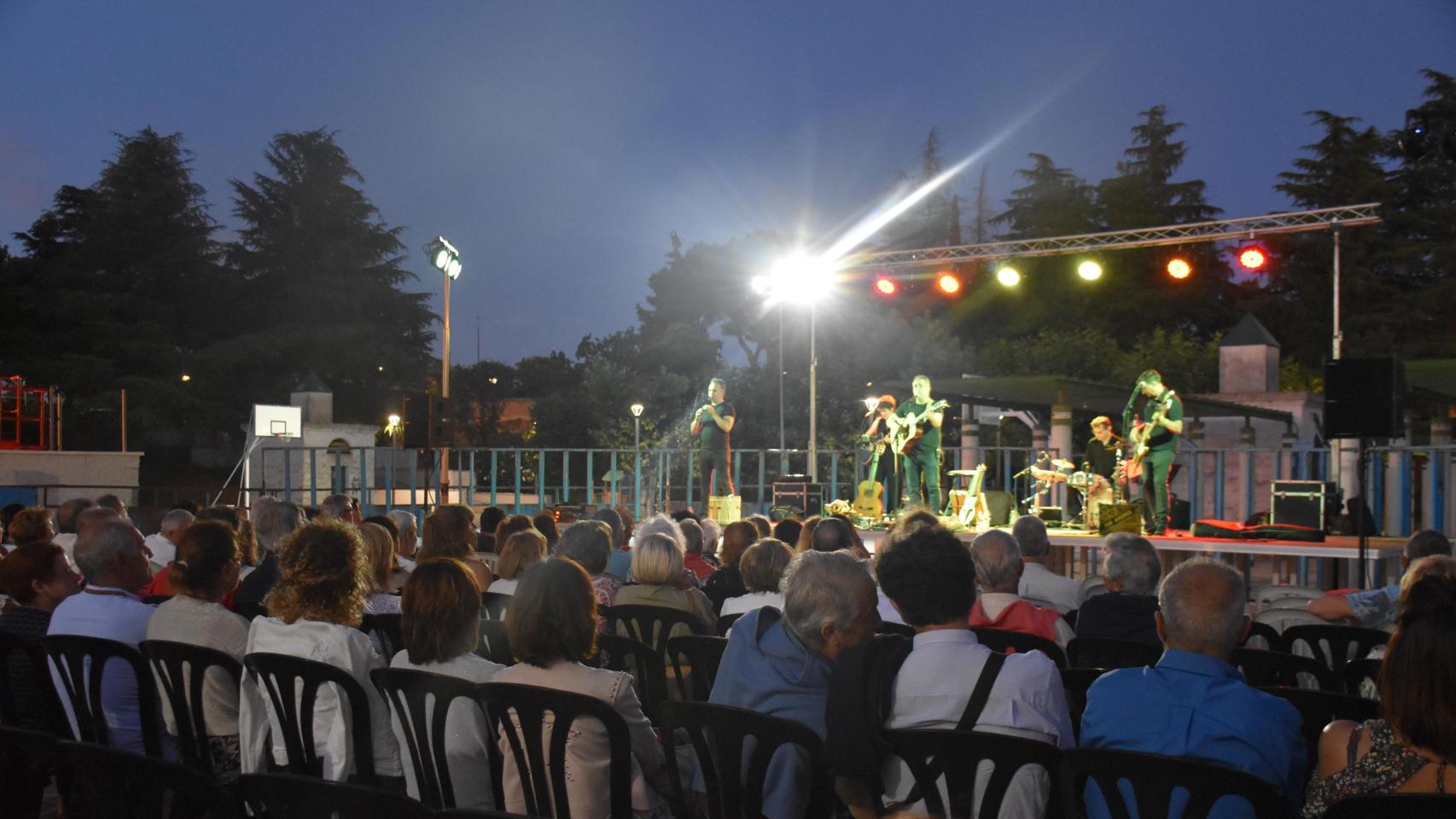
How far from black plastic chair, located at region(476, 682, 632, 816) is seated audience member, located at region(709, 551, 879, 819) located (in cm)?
28

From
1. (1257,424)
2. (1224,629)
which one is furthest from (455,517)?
(1257,424)

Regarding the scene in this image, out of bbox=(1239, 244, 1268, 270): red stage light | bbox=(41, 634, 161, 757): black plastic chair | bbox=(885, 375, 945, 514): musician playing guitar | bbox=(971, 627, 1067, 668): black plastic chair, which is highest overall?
bbox=(1239, 244, 1268, 270): red stage light

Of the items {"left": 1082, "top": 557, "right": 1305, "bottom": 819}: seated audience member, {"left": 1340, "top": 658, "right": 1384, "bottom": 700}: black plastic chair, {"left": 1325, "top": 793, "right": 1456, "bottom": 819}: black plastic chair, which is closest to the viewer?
{"left": 1325, "top": 793, "right": 1456, "bottom": 819}: black plastic chair

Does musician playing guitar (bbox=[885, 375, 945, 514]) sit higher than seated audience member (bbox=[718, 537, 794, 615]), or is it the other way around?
musician playing guitar (bbox=[885, 375, 945, 514])

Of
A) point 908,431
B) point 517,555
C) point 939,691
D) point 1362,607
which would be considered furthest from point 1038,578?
point 908,431

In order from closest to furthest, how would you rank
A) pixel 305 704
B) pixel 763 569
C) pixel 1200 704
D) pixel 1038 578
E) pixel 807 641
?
pixel 1200 704, pixel 807 641, pixel 305 704, pixel 763 569, pixel 1038 578

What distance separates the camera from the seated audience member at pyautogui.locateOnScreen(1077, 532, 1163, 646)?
159 inches

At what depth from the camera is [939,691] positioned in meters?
2.59

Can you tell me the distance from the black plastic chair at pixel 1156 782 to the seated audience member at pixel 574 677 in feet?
3.57

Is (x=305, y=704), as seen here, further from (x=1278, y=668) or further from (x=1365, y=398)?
(x=1365, y=398)

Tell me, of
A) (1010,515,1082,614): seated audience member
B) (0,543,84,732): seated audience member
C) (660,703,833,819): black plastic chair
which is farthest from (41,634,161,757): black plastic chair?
(1010,515,1082,614): seated audience member

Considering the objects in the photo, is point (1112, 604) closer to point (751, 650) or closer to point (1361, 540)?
point (751, 650)

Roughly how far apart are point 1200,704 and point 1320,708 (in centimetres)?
46

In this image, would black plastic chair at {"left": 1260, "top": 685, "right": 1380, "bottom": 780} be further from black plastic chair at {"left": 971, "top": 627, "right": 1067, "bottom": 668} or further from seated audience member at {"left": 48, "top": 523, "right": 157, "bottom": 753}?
seated audience member at {"left": 48, "top": 523, "right": 157, "bottom": 753}
